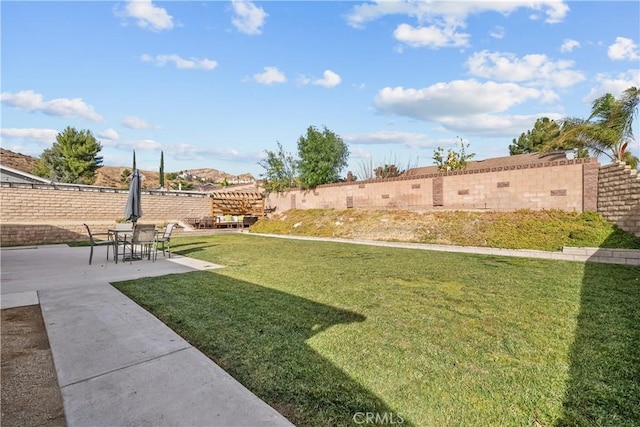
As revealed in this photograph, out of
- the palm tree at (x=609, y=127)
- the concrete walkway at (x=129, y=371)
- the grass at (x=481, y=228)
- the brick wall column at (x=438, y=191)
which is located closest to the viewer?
the concrete walkway at (x=129, y=371)

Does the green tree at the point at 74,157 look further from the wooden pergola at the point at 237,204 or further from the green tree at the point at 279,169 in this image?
the green tree at the point at 279,169

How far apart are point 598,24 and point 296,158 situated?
18913 mm

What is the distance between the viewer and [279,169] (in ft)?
84.3

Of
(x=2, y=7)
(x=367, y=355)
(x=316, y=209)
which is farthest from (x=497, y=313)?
(x=316, y=209)

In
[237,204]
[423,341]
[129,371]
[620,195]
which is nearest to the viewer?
[129,371]

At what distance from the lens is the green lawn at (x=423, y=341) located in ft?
6.72

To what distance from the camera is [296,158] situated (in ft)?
82.5

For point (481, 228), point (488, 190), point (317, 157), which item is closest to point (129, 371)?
point (481, 228)

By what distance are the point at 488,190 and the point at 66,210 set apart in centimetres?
2286

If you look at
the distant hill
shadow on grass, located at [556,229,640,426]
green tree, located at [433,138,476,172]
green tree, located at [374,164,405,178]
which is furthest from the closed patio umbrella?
the distant hill

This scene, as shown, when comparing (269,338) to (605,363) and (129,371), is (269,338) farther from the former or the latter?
(605,363)

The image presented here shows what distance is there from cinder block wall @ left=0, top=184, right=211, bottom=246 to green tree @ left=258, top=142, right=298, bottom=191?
257 inches

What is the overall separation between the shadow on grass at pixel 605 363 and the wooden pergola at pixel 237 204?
70.2 ft

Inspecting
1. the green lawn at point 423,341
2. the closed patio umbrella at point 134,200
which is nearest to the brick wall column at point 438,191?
the green lawn at point 423,341
